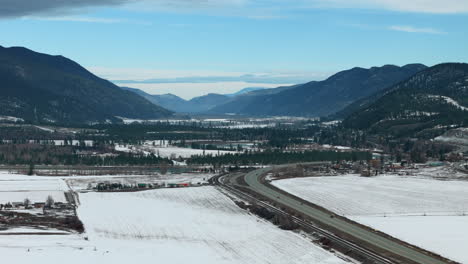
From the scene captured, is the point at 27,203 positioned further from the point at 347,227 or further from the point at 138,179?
the point at 347,227

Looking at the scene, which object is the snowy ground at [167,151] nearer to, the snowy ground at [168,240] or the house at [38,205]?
the house at [38,205]

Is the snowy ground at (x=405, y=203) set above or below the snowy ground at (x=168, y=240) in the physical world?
above

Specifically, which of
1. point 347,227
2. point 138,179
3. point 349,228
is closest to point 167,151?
point 138,179

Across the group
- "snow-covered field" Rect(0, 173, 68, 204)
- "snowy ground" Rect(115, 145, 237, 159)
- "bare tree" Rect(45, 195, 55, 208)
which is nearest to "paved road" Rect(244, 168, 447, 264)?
"bare tree" Rect(45, 195, 55, 208)

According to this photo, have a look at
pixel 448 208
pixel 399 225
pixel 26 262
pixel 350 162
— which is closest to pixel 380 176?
pixel 350 162

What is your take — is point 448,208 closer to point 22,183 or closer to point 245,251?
point 245,251

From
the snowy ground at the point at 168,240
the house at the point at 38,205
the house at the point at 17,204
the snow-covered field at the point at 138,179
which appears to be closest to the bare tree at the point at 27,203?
the house at the point at 17,204
